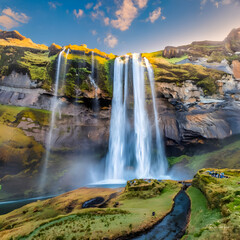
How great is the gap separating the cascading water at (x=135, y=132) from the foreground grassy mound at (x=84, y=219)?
15.9 metres

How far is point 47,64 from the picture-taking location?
36.8 m

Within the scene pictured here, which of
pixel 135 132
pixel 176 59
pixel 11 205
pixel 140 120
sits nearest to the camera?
pixel 11 205

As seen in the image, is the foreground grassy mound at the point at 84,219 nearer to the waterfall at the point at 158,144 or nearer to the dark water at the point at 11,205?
the dark water at the point at 11,205

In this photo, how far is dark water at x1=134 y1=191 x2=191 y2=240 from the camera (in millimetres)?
9727

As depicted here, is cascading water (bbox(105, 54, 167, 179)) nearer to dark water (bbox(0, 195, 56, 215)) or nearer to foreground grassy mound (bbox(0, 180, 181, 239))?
foreground grassy mound (bbox(0, 180, 181, 239))

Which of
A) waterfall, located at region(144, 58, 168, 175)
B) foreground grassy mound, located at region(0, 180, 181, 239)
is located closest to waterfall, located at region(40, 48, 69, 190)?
foreground grassy mound, located at region(0, 180, 181, 239)

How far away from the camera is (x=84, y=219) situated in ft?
39.5

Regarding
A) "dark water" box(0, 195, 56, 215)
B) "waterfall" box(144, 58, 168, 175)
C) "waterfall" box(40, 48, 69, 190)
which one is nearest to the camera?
"dark water" box(0, 195, 56, 215)

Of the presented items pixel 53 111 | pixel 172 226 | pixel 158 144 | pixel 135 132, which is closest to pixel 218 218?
pixel 172 226

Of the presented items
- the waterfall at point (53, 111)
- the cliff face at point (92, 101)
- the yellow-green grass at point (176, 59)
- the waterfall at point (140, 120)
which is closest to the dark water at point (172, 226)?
the waterfall at point (140, 120)

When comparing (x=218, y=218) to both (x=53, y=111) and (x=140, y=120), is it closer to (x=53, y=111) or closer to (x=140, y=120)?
(x=140, y=120)

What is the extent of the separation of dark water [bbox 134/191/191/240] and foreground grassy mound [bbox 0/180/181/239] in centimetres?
55

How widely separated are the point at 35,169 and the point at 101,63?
28578 millimetres

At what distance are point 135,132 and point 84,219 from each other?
88.8ft
